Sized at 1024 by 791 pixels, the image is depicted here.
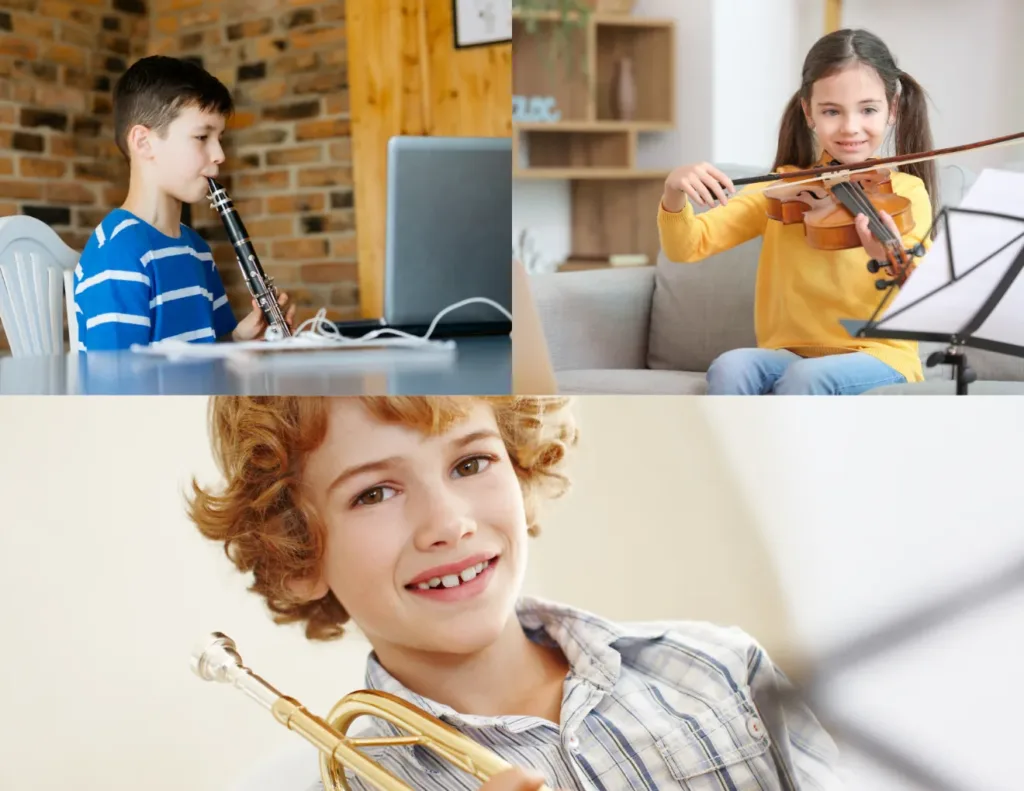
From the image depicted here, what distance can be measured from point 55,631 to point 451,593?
1.07 feet

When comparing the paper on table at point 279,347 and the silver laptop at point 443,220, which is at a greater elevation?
the silver laptop at point 443,220

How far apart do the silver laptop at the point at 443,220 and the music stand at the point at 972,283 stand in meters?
0.50

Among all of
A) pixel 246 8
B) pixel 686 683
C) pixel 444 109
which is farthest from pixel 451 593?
pixel 246 8

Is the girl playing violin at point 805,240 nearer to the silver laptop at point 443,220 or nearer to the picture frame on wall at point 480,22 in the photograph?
the silver laptop at point 443,220

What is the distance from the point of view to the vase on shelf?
1180 mm

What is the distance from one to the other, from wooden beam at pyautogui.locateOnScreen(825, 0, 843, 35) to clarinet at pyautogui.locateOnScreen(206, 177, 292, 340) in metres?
0.75

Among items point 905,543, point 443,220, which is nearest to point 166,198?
point 443,220

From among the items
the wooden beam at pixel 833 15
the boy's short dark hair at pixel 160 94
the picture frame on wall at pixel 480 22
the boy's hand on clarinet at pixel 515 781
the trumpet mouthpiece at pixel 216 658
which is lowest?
the boy's hand on clarinet at pixel 515 781

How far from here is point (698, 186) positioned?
1.16m

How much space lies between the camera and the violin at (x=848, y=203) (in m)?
1.09

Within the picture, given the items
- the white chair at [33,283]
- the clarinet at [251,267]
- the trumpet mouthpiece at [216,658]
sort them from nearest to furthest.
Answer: the trumpet mouthpiece at [216,658]
the clarinet at [251,267]
the white chair at [33,283]

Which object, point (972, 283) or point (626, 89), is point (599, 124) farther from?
point (972, 283)

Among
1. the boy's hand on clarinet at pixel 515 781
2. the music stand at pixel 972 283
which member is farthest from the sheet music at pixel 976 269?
the boy's hand on clarinet at pixel 515 781

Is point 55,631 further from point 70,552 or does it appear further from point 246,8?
point 246,8
